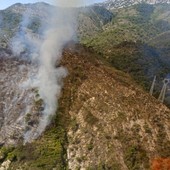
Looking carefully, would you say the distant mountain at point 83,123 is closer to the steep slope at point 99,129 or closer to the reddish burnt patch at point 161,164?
the steep slope at point 99,129

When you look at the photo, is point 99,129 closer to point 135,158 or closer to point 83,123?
point 83,123

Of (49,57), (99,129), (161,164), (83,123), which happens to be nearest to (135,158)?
(161,164)

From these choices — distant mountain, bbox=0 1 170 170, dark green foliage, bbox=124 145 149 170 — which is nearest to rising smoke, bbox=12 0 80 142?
distant mountain, bbox=0 1 170 170

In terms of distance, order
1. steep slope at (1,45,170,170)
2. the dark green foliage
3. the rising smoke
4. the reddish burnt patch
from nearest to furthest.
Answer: the reddish burnt patch
the dark green foliage
steep slope at (1,45,170,170)
the rising smoke

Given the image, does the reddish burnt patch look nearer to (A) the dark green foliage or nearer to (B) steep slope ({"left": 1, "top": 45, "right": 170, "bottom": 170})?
(B) steep slope ({"left": 1, "top": 45, "right": 170, "bottom": 170})

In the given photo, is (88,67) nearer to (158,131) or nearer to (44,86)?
(44,86)

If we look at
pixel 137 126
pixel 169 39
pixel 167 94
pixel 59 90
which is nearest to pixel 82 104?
pixel 59 90
